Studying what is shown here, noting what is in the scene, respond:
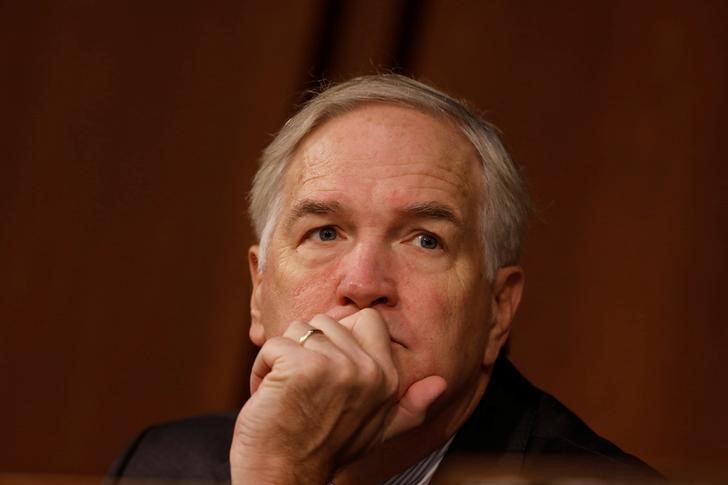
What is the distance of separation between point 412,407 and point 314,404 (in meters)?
0.20

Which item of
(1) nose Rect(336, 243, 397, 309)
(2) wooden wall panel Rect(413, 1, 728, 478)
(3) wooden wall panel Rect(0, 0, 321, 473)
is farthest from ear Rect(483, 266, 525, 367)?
(3) wooden wall panel Rect(0, 0, 321, 473)

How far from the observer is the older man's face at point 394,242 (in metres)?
1.91

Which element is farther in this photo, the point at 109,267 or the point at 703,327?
the point at 109,267

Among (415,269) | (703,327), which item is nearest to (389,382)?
(415,269)

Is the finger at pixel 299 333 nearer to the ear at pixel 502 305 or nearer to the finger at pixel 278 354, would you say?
the finger at pixel 278 354

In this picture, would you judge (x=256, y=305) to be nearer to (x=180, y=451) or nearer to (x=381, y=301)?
(x=381, y=301)

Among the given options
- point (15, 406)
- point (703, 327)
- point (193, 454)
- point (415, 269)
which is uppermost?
point (415, 269)

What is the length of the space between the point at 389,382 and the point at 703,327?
1462 mm

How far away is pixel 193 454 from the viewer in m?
2.49

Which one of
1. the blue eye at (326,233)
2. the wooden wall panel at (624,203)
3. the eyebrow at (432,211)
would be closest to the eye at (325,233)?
the blue eye at (326,233)

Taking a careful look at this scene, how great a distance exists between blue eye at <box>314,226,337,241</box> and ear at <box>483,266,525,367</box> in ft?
1.07

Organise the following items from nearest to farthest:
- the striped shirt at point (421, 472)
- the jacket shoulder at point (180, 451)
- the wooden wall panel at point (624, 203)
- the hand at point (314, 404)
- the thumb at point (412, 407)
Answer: the hand at point (314, 404)
the thumb at point (412, 407)
the striped shirt at point (421, 472)
the jacket shoulder at point (180, 451)
the wooden wall panel at point (624, 203)

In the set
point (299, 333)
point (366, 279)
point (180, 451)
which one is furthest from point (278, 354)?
point (180, 451)

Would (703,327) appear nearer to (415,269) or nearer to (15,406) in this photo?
(415,269)
